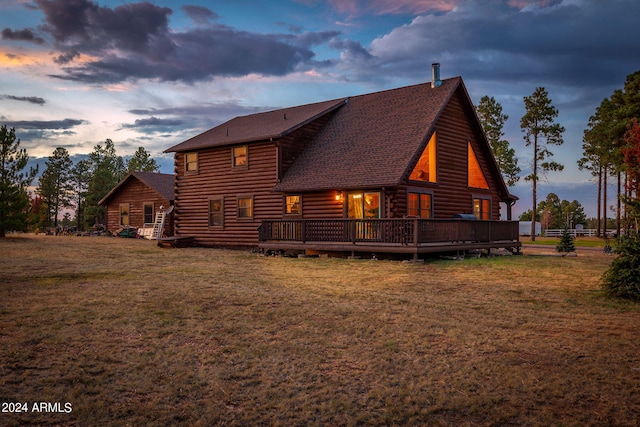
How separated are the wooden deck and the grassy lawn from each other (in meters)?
7.04

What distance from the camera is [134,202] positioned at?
1699 inches

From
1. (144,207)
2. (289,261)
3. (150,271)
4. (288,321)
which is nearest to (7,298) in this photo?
(150,271)

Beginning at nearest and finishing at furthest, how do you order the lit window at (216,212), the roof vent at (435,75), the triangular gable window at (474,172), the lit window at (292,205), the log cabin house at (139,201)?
the lit window at (292,205) → the roof vent at (435,75) → the triangular gable window at (474,172) → the lit window at (216,212) → the log cabin house at (139,201)

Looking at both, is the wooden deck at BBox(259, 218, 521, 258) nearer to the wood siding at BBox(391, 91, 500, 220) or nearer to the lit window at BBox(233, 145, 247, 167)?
the wood siding at BBox(391, 91, 500, 220)

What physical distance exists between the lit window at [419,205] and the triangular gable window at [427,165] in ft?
2.66

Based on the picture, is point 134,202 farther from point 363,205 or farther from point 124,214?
point 363,205

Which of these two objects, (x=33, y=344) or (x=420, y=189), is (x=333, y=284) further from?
(x=420, y=189)

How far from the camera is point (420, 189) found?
914 inches

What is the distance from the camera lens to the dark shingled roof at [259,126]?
26609 millimetres

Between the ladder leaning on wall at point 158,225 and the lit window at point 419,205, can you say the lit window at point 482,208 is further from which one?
the ladder leaning on wall at point 158,225

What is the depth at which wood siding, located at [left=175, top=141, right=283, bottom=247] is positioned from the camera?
26.3 m

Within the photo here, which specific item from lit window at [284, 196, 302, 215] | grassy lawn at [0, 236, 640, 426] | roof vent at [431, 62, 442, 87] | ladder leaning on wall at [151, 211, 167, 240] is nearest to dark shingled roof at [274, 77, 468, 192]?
roof vent at [431, 62, 442, 87]

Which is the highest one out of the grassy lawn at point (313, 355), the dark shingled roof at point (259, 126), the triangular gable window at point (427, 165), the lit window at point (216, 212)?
the dark shingled roof at point (259, 126)

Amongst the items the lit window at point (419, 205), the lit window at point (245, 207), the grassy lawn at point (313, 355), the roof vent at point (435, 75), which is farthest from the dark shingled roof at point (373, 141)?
the grassy lawn at point (313, 355)
